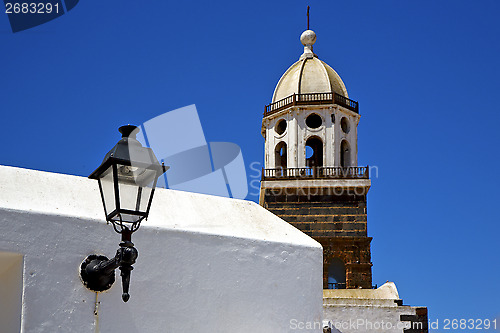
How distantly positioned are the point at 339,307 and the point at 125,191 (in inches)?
500

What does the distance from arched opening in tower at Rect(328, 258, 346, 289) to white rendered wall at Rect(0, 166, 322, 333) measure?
1502cm

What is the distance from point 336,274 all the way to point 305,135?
5.30m

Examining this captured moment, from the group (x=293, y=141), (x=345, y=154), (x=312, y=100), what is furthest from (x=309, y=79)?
(x=345, y=154)

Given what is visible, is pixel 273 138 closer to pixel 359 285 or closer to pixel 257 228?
pixel 359 285

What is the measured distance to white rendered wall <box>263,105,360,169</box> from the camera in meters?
25.8

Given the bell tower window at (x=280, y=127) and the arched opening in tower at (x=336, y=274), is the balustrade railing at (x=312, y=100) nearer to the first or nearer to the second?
the bell tower window at (x=280, y=127)

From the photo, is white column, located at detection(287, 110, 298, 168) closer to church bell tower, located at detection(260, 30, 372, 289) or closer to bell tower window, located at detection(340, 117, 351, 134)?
church bell tower, located at detection(260, 30, 372, 289)

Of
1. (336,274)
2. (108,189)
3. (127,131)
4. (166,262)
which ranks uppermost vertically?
(336,274)

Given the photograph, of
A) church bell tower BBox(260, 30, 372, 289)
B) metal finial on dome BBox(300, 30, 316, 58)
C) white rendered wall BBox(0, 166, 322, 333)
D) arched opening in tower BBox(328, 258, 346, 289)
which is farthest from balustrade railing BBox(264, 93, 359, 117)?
white rendered wall BBox(0, 166, 322, 333)

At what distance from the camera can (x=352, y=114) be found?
26.8 m

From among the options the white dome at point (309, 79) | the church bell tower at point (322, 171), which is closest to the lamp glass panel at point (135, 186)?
the church bell tower at point (322, 171)

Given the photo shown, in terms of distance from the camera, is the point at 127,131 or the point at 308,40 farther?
the point at 308,40

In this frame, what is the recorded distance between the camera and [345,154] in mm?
26578

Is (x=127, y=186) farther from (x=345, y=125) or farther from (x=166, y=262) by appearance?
(x=345, y=125)
